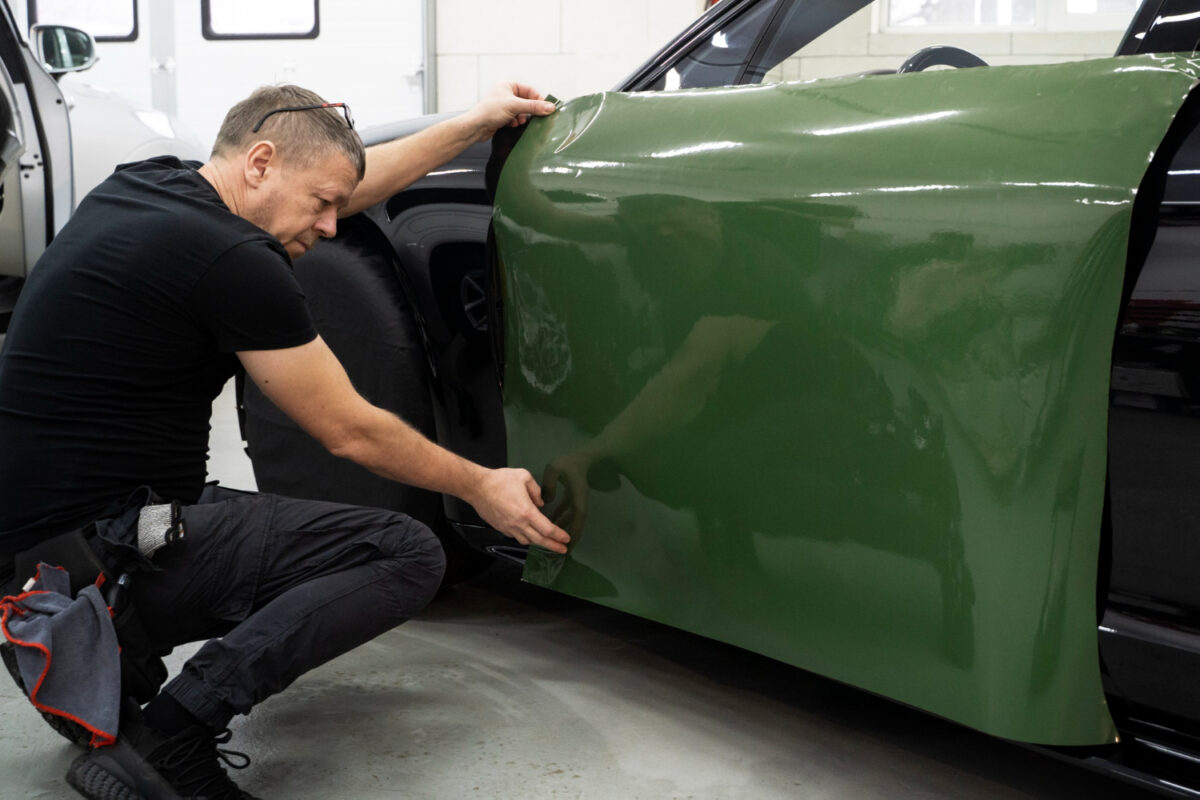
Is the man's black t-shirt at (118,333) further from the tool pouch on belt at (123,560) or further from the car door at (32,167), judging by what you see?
the car door at (32,167)

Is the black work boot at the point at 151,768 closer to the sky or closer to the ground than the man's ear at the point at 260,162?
closer to the ground

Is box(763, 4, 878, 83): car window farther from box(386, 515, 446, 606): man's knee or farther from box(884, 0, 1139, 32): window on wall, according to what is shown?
box(386, 515, 446, 606): man's knee

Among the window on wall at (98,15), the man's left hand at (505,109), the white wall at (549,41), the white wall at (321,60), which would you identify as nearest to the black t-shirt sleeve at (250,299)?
the man's left hand at (505,109)

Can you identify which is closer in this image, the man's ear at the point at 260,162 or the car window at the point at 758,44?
the man's ear at the point at 260,162

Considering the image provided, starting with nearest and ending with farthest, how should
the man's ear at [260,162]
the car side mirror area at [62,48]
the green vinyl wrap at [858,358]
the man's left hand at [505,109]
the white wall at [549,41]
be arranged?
the green vinyl wrap at [858,358]
the man's ear at [260,162]
the man's left hand at [505,109]
the car side mirror area at [62,48]
the white wall at [549,41]

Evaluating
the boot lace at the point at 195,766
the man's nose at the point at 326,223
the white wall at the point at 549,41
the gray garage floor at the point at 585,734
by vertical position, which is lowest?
the gray garage floor at the point at 585,734

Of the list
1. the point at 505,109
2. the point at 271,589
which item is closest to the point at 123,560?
the point at 271,589

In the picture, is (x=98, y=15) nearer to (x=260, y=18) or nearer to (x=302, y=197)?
(x=260, y=18)

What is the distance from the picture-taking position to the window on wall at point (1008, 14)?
59.4 inches

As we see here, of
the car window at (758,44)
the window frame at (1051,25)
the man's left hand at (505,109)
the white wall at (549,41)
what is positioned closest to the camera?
the window frame at (1051,25)

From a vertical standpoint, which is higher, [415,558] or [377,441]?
[377,441]

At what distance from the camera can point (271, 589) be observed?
172 cm

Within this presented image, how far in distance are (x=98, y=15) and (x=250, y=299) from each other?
6657 millimetres

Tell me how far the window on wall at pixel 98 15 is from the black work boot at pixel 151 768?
6.63 m
